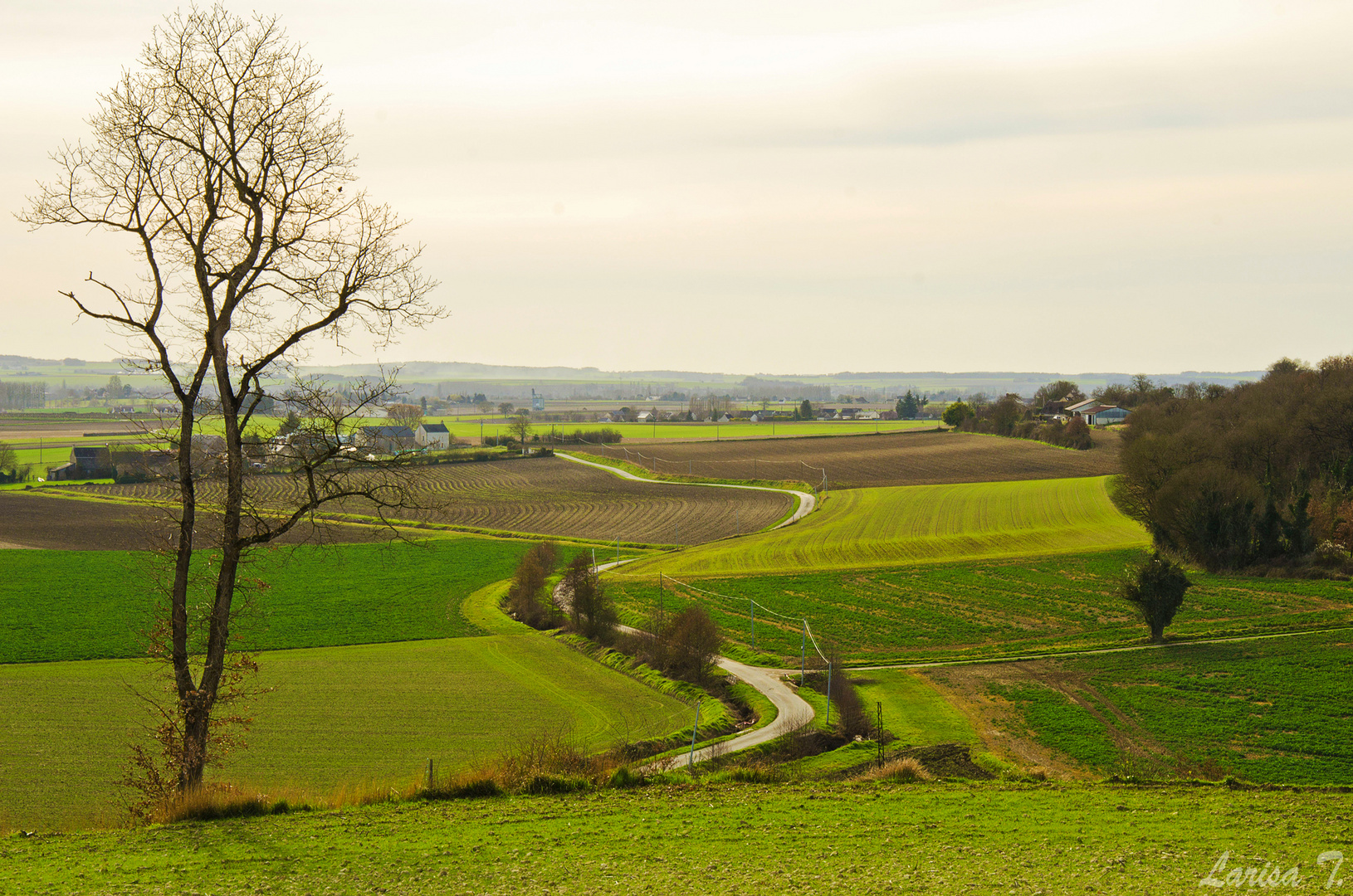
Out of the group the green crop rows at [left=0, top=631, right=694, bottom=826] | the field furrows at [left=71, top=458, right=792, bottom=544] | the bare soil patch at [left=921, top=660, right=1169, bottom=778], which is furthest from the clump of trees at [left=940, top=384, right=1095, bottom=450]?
the green crop rows at [left=0, top=631, right=694, bottom=826]

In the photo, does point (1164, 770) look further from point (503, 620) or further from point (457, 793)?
point (503, 620)

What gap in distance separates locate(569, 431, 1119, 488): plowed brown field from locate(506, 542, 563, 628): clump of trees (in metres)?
46.2

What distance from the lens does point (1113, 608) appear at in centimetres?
4156

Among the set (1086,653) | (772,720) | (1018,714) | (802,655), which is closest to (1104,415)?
(1086,653)

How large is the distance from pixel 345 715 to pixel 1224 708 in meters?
26.4

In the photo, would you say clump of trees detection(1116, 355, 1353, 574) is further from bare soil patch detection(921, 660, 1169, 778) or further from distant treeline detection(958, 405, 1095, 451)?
distant treeline detection(958, 405, 1095, 451)

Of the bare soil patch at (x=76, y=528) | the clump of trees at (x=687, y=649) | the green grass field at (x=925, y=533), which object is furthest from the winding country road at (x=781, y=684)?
the bare soil patch at (x=76, y=528)

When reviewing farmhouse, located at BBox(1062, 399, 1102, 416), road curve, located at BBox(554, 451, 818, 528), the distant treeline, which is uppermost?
farmhouse, located at BBox(1062, 399, 1102, 416)

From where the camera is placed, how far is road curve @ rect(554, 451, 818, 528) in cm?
7350

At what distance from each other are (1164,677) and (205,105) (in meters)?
32.0

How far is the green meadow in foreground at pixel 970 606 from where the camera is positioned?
3631 centimetres

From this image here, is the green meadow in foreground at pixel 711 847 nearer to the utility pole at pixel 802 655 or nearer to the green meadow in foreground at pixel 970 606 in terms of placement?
the utility pole at pixel 802 655

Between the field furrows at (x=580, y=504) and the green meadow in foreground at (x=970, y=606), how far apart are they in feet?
57.8

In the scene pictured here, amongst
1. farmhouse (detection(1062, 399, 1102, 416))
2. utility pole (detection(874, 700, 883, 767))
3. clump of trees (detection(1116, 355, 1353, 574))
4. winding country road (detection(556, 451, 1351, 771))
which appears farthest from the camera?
farmhouse (detection(1062, 399, 1102, 416))
